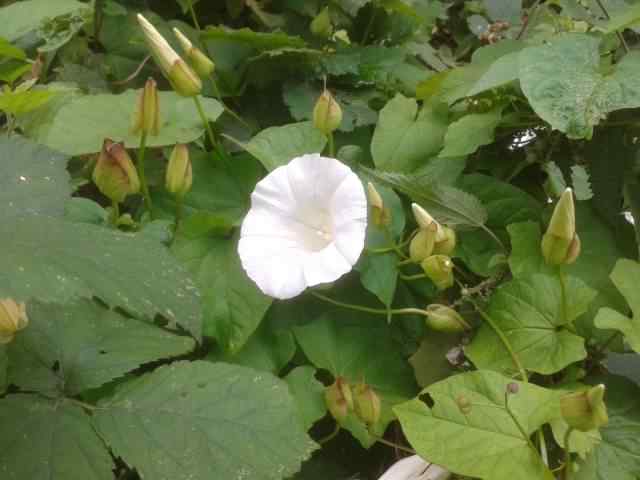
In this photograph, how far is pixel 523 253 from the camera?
693 millimetres

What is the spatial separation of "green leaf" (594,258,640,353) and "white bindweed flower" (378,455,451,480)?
17 cm

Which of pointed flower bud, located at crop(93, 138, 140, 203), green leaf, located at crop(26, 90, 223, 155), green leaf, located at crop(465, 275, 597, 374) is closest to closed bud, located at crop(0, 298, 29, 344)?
pointed flower bud, located at crop(93, 138, 140, 203)

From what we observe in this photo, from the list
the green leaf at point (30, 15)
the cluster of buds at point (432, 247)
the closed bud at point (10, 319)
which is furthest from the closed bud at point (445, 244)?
the green leaf at point (30, 15)

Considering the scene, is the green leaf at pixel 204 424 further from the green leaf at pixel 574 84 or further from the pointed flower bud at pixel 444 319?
the green leaf at pixel 574 84

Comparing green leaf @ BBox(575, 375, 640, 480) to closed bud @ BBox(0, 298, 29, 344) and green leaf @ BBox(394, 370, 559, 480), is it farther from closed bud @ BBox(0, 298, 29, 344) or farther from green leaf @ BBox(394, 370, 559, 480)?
closed bud @ BBox(0, 298, 29, 344)

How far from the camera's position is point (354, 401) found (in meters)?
0.62

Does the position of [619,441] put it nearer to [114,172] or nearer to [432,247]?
[432,247]

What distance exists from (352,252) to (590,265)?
22 centimetres

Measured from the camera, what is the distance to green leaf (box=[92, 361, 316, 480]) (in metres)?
0.51

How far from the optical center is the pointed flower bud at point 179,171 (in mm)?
663

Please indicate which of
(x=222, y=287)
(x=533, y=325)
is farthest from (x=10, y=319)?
(x=533, y=325)

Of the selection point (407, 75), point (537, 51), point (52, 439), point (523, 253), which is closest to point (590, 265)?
point (523, 253)

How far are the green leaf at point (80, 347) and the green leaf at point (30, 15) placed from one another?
40 cm

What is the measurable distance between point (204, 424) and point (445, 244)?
0.26 metres
